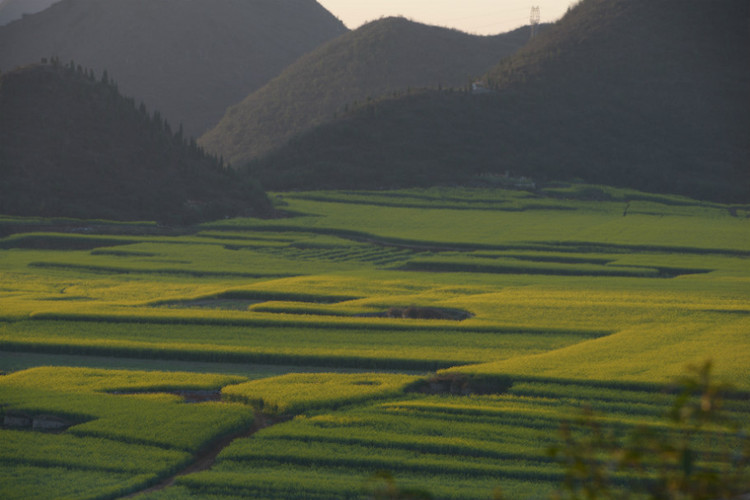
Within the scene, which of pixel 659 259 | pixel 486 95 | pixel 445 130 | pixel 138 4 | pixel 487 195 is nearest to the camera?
pixel 659 259

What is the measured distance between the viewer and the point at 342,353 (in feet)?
68.6

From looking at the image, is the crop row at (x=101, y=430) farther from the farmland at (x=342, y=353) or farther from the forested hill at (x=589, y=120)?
the forested hill at (x=589, y=120)

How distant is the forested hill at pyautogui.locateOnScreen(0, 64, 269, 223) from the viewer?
57531 millimetres

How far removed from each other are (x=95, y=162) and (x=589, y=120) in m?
53.2

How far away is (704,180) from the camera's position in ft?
278

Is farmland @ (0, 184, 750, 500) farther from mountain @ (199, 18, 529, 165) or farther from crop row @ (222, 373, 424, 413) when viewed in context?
mountain @ (199, 18, 529, 165)

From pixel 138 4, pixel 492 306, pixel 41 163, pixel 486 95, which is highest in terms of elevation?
pixel 138 4

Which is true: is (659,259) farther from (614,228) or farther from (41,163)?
(41,163)

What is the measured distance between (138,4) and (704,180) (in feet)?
353

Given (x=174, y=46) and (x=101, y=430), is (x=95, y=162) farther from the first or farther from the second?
(x=174, y=46)

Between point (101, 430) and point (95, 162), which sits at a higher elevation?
point (95, 162)

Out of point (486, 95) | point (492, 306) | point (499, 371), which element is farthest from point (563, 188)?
point (499, 371)

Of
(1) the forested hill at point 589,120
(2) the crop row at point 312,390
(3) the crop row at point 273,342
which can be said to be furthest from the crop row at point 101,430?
(1) the forested hill at point 589,120

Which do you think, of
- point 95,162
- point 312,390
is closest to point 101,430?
point 312,390
